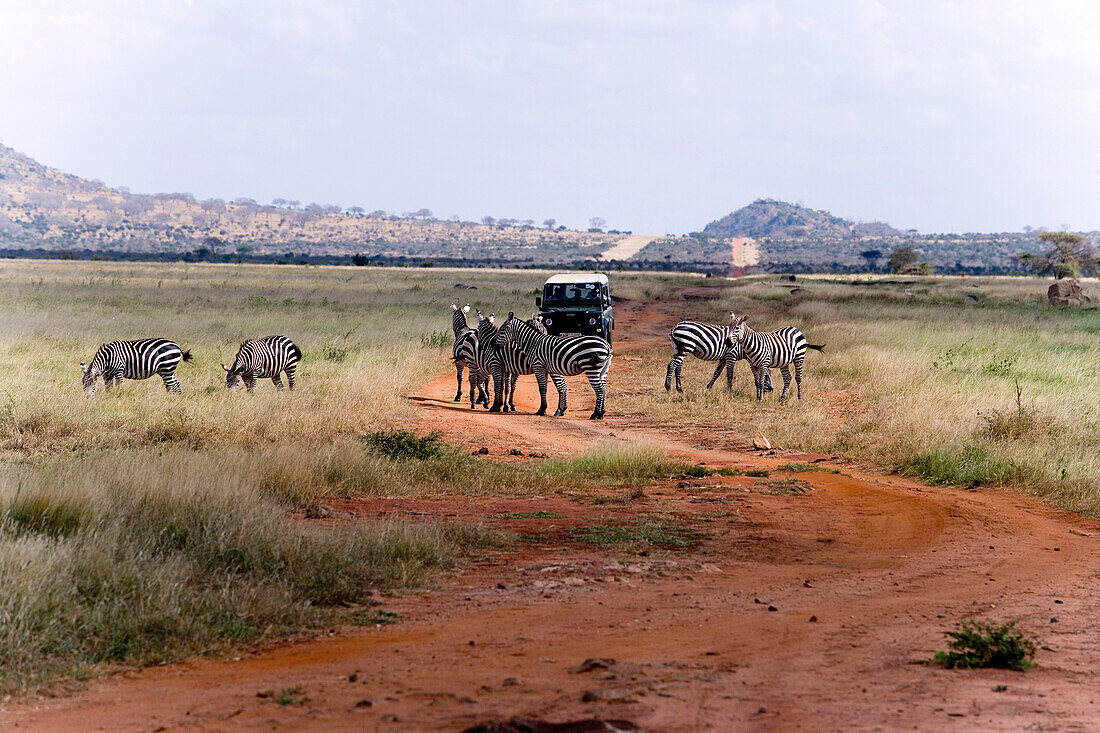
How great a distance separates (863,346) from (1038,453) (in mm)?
12507

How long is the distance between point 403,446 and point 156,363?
6.40 metres

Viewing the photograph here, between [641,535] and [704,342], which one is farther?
[704,342]

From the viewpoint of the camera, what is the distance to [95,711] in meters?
4.98

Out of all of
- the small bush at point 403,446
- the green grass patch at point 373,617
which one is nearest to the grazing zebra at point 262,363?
the small bush at point 403,446

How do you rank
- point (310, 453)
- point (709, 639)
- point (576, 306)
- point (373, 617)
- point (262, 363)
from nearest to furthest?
point (709, 639) < point (373, 617) < point (310, 453) < point (262, 363) < point (576, 306)

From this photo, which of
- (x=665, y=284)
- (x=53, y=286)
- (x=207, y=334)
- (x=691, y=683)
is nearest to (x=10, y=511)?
(x=691, y=683)

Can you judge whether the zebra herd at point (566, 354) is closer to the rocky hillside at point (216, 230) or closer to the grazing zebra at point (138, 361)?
the grazing zebra at point (138, 361)

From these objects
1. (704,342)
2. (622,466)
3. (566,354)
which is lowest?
(622,466)

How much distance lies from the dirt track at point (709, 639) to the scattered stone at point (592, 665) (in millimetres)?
58

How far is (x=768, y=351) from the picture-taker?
746 inches

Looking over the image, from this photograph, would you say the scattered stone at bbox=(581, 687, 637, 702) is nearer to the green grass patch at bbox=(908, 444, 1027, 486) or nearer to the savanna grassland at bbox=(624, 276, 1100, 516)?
the savanna grassland at bbox=(624, 276, 1100, 516)

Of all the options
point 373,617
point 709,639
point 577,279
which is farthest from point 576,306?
point 709,639

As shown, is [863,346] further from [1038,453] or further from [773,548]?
[773,548]

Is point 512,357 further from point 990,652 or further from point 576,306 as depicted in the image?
point 990,652
